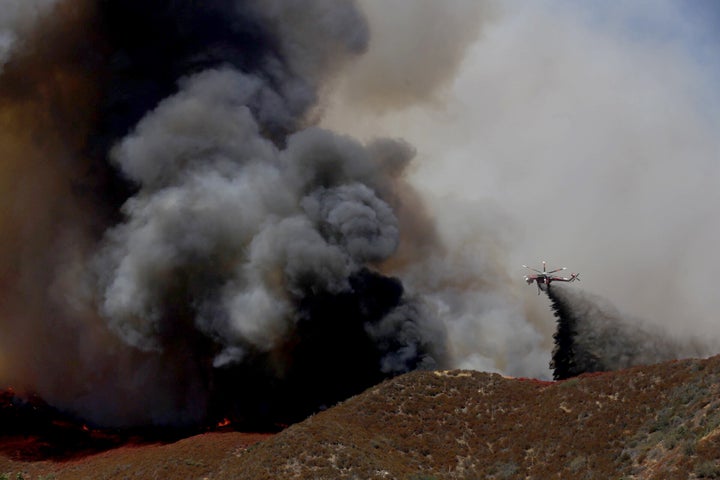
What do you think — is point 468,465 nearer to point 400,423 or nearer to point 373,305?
point 400,423

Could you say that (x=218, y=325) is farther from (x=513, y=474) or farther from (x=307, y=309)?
(x=513, y=474)

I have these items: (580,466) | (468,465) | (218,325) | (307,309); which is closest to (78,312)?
(218,325)

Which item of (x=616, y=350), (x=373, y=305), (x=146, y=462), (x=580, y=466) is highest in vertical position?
(x=373, y=305)

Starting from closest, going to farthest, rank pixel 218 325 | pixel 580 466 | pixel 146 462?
pixel 580 466 < pixel 146 462 < pixel 218 325

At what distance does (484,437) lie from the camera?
4228cm

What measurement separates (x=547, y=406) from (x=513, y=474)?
7983 millimetres

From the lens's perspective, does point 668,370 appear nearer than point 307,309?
Yes

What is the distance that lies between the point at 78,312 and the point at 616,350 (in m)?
52.1

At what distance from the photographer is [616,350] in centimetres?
6228

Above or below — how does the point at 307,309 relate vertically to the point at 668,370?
above

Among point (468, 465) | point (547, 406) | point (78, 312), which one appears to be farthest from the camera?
point (78, 312)

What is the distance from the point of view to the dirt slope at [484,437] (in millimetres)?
33125

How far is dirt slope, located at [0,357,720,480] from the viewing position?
3312 cm

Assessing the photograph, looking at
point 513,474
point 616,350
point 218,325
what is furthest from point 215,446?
point 616,350
